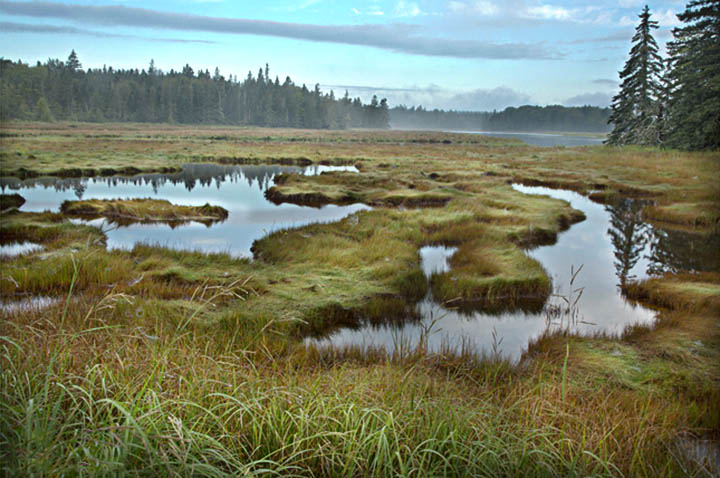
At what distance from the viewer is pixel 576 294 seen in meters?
9.95

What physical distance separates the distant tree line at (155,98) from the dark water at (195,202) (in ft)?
10.7

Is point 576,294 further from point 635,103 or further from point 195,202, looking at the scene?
point 635,103

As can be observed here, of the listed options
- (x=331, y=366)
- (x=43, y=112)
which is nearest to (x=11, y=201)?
(x=43, y=112)

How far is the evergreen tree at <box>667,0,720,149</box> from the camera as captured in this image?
8.55m

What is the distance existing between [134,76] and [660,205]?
50832 millimetres

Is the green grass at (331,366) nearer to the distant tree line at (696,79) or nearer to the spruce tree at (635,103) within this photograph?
the distant tree line at (696,79)

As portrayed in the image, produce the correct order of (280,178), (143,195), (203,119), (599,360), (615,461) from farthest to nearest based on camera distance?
(203,119) < (280,178) < (143,195) < (599,360) < (615,461)

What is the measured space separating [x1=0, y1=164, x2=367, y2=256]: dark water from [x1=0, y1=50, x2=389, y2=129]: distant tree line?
10.7 ft

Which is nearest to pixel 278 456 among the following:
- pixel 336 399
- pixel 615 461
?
pixel 336 399

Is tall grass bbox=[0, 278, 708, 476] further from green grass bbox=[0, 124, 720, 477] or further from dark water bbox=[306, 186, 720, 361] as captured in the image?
dark water bbox=[306, 186, 720, 361]

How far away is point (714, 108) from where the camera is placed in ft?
31.7

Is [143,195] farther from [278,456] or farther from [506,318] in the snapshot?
[278,456]

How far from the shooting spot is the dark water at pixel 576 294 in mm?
7168

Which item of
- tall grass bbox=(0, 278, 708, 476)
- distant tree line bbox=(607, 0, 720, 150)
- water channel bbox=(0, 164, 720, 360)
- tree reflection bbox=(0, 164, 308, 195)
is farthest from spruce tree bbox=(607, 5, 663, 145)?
tall grass bbox=(0, 278, 708, 476)
